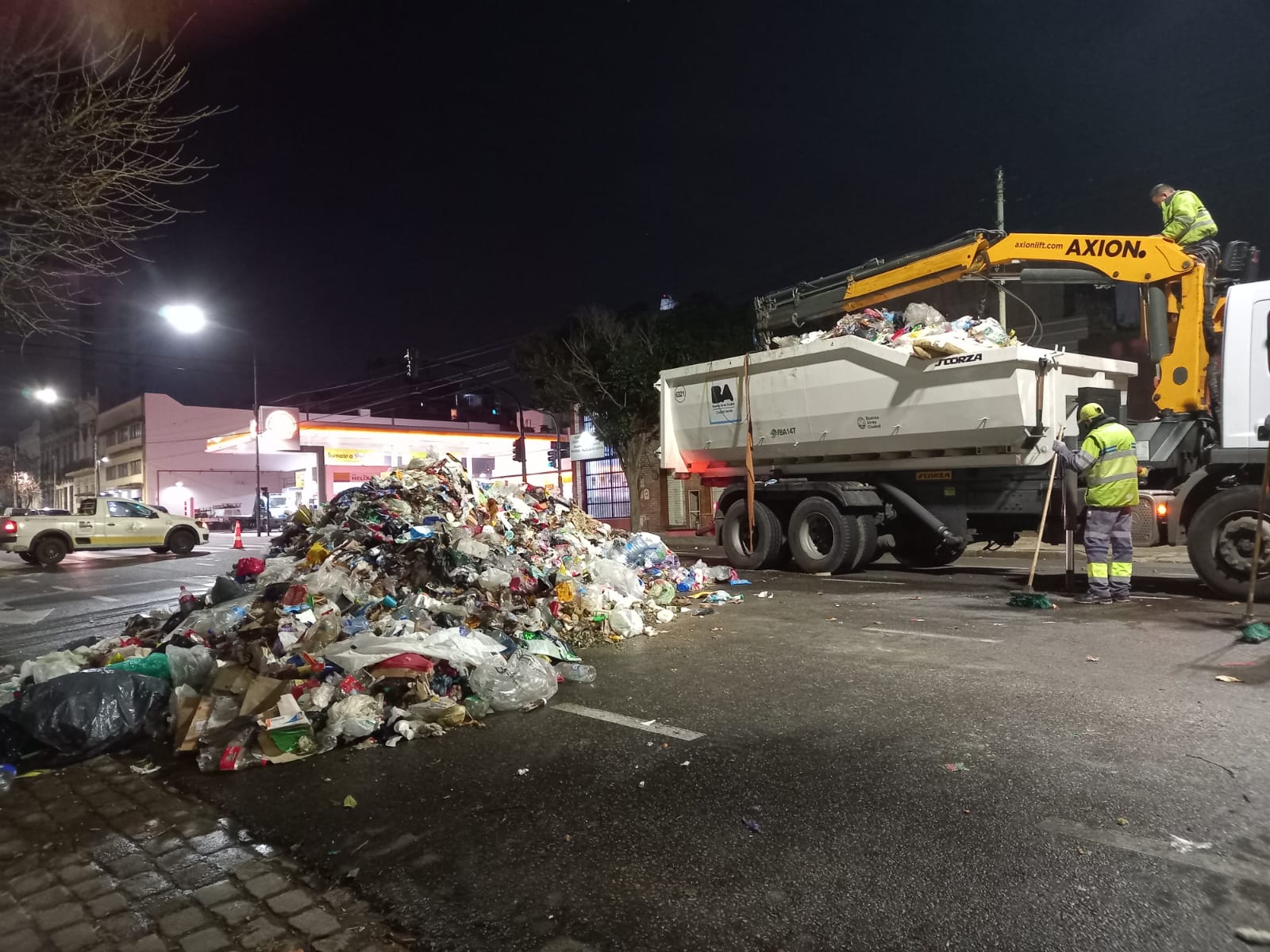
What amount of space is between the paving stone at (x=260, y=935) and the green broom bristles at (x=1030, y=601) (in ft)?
21.5

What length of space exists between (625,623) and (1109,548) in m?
4.46

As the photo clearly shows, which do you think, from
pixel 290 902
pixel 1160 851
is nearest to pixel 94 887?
pixel 290 902

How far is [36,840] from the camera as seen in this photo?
9.95 ft

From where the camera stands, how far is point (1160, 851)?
8.33 ft

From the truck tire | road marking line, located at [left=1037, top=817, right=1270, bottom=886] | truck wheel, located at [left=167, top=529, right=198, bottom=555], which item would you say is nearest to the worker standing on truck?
the truck tire

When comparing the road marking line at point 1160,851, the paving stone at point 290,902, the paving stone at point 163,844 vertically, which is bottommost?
the paving stone at point 163,844

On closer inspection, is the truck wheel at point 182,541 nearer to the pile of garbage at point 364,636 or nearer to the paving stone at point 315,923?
the pile of garbage at point 364,636

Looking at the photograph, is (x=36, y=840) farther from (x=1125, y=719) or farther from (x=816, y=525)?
(x=816, y=525)

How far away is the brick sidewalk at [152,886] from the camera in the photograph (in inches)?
90.5

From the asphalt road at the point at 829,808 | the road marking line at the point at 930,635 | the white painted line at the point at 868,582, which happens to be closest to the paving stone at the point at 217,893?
the asphalt road at the point at 829,808

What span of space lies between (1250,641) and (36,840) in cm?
684

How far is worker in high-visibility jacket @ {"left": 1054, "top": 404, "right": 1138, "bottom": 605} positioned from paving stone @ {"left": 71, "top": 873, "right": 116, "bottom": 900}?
7.32 meters

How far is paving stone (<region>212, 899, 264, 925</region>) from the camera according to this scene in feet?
7.86

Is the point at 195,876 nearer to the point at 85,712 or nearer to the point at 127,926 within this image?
the point at 127,926
